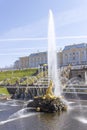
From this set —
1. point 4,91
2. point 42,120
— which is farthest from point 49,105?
point 4,91

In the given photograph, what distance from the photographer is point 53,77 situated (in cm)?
5288

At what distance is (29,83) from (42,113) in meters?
38.4

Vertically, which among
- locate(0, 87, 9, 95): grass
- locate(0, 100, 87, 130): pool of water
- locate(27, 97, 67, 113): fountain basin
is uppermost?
locate(0, 87, 9, 95): grass

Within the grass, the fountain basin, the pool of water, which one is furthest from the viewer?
the grass

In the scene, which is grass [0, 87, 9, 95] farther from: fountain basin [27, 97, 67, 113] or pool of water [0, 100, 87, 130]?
pool of water [0, 100, 87, 130]

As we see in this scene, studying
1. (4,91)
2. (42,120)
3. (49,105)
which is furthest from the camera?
(4,91)

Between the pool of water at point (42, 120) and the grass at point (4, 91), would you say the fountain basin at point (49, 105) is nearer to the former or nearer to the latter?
the pool of water at point (42, 120)

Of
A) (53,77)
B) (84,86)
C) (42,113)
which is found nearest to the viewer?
(42,113)

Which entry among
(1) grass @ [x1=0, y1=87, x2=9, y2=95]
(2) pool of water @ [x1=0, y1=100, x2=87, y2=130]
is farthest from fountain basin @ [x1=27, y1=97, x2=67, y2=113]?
(1) grass @ [x1=0, y1=87, x2=9, y2=95]

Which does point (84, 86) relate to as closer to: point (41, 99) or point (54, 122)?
point (41, 99)

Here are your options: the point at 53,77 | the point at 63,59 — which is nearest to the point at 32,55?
the point at 63,59

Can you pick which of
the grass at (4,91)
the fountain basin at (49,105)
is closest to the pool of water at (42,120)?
the fountain basin at (49,105)

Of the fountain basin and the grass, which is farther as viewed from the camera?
the grass

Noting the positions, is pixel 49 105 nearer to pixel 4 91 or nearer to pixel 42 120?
pixel 42 120
